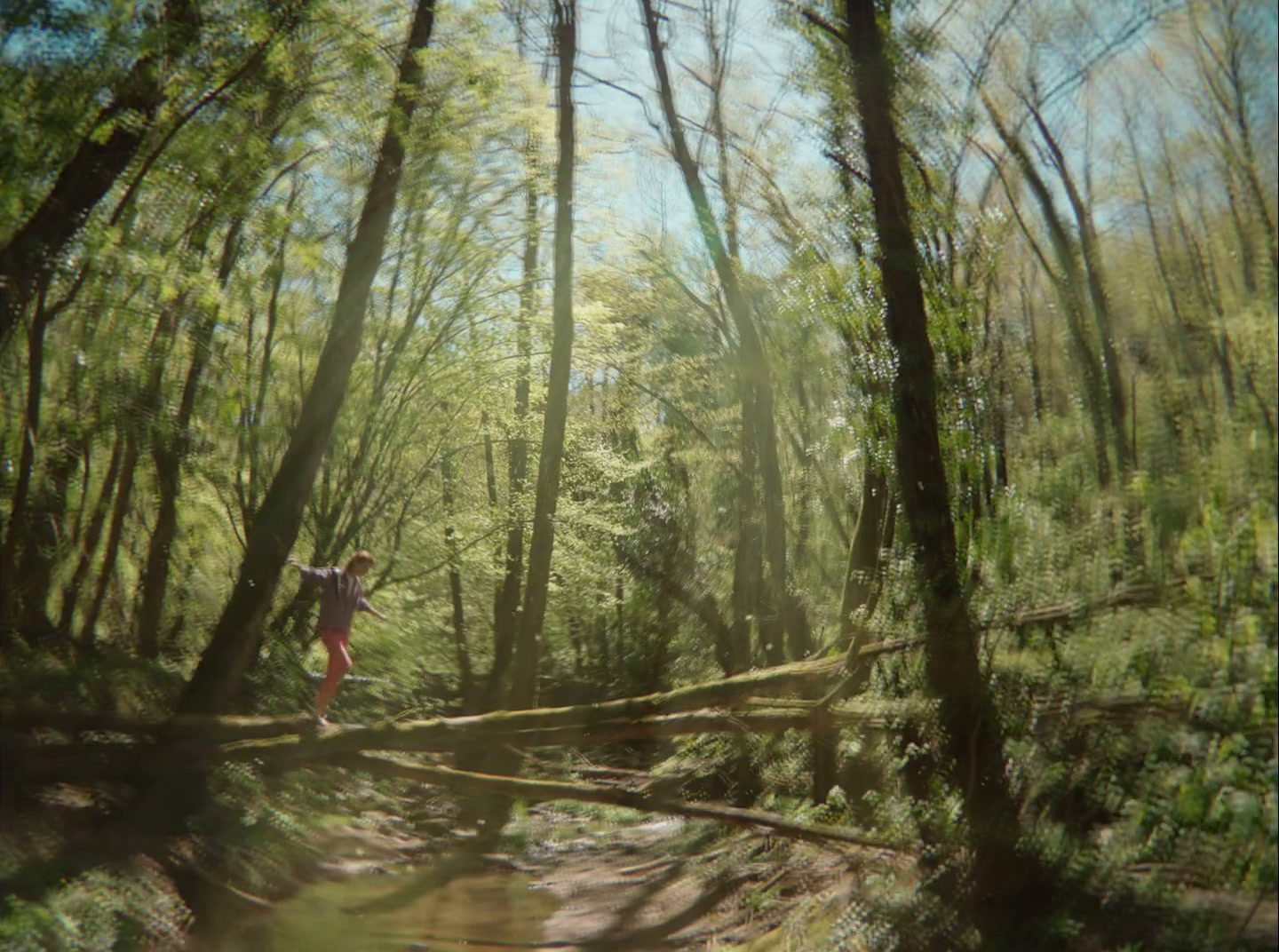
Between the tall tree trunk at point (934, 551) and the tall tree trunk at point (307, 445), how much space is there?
5.81 m

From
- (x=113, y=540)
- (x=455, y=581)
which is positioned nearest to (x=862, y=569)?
(x=113, y=540)

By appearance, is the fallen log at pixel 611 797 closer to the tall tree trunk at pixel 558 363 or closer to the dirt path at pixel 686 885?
the dirt path at pixel 686 885

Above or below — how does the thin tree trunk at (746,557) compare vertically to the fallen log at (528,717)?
above

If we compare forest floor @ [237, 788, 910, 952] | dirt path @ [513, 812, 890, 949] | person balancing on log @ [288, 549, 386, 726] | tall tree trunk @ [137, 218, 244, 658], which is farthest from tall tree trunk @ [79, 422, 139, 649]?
dirt path @ [513, 812, 890, 949]

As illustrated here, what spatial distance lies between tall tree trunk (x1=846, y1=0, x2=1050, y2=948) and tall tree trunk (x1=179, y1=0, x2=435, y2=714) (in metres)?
5.81

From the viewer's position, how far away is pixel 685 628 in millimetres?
16469

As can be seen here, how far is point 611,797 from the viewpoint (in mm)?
6168

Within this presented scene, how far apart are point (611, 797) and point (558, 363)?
8.19 m

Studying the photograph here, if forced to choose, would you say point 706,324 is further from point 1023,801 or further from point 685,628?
point 1023,801

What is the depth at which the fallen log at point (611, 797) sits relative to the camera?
5.27m

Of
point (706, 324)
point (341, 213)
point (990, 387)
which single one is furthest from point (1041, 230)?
point (706, 324)

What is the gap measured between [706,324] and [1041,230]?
452 inches

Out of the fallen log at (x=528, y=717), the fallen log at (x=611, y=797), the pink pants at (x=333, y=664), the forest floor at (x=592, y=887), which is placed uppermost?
the pink pants at (x=333, y=664)

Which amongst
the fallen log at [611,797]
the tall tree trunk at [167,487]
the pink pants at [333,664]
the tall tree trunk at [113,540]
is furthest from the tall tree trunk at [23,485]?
the fallen log at [611,797]
